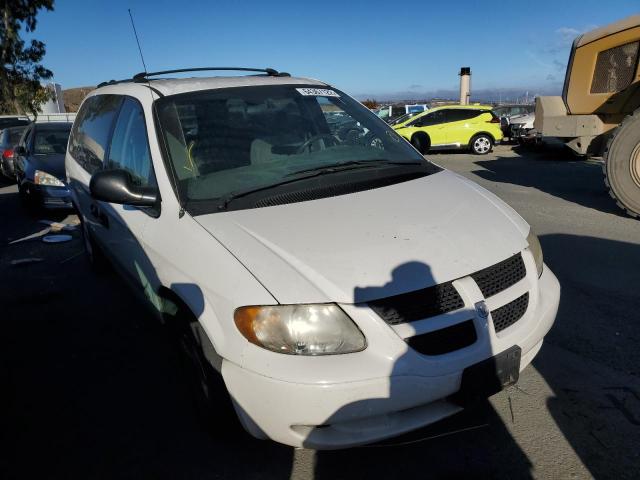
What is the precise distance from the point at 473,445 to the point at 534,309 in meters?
0.72

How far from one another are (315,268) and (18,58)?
37.3 meters

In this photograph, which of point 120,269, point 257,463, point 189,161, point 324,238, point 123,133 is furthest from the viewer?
point 120,269

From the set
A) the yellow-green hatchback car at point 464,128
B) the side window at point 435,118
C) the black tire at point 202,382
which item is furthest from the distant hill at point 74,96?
the black tire at point 202,382

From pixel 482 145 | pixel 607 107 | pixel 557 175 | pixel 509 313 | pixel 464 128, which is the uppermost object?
pixel 607 107

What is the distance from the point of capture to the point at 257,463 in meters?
2.24

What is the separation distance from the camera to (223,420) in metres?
2.26

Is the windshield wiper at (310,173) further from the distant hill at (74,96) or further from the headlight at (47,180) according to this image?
the distant hill at (74,96)

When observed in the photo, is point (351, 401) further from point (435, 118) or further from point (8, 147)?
point (435, 118)

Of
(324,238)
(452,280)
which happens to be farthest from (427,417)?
(324,238)

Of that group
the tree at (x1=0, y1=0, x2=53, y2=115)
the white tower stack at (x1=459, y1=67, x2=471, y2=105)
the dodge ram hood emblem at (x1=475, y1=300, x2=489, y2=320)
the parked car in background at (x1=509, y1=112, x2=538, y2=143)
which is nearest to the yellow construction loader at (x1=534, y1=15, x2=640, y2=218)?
the dodge ram hood emblem at (x1=475, y1=300, x2=489, y2=320)

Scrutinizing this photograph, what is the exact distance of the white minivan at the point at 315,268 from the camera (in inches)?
71.4

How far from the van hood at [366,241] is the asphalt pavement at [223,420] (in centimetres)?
80

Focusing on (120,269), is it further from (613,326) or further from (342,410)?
(613,326)

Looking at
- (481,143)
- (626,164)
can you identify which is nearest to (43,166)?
(626,164)
